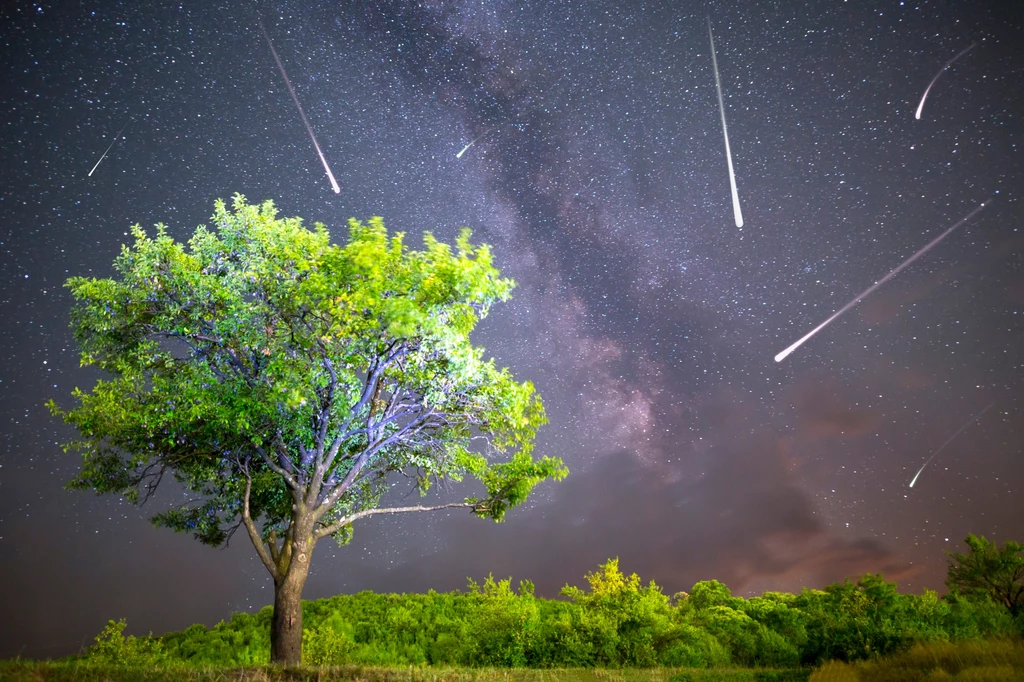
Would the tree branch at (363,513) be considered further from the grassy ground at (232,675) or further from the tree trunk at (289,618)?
the grassy ground at (232,675)

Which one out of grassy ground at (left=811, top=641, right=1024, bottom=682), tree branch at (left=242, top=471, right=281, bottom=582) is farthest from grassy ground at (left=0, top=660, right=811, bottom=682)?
grassy ground at (left=811, top=641, right=1024, bottom=682)

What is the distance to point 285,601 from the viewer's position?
13500 millimetres

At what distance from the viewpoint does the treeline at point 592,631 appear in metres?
20.4

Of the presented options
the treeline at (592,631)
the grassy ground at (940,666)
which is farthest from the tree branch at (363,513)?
the grassy ground at (940,666)

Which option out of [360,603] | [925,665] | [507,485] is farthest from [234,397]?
[360,603]

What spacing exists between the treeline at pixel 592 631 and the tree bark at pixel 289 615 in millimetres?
1747

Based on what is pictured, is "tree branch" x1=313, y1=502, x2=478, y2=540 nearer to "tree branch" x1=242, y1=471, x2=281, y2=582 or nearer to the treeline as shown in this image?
"tree branch" x1=242, y1=471, x2=281, y2=582

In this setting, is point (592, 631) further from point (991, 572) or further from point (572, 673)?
point (991, 572)

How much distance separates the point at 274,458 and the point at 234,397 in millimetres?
3934

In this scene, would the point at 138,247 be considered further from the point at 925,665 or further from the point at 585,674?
the point at 925,665

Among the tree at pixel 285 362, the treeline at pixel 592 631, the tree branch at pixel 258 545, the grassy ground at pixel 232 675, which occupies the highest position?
the tree at pixel 285 362

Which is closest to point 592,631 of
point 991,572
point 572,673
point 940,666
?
point 572,673

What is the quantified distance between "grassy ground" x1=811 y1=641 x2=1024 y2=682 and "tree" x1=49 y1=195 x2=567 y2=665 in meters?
10.1

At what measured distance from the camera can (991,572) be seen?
47.0 metres
